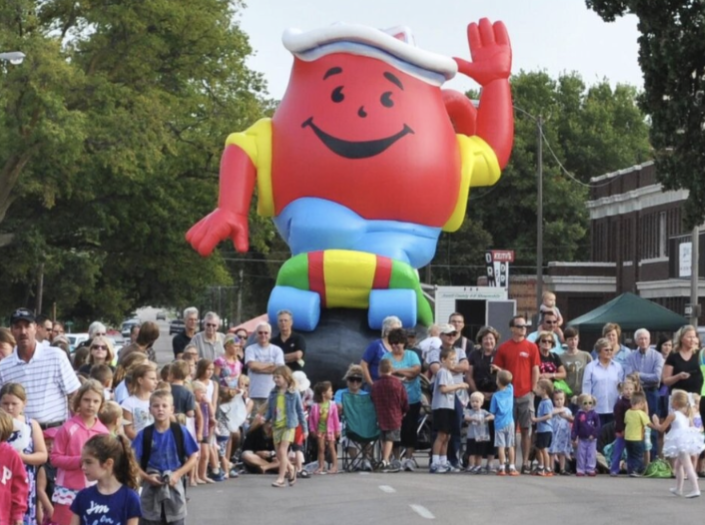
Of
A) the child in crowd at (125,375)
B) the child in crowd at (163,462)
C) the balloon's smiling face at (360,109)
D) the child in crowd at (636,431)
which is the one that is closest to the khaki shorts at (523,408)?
the child in crowd at (636,431)

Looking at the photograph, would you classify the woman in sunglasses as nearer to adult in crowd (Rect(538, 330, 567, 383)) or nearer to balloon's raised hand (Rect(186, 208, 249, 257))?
adult in crowd (Rect(538, 330, 567, 383))

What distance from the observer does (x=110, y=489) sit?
26.4 ft

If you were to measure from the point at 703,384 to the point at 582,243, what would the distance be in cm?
5880

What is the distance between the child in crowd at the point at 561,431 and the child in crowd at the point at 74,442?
8.96 m

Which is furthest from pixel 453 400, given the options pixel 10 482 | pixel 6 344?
pixel 10 482

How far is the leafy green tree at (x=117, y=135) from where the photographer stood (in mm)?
34125

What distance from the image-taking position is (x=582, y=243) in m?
77.1

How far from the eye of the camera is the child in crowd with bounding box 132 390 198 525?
10.0m

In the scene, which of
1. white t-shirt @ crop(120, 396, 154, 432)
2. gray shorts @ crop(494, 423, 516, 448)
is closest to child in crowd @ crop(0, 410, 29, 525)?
white t-shirt @ crop(120, 396, 154, 432)

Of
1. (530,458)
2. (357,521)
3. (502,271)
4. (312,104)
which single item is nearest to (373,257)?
(312,104)

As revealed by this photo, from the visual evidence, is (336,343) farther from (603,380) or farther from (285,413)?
(285,413)

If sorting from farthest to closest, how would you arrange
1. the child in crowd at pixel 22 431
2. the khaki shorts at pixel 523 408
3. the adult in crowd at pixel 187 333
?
the khaki shorts at pixel 523 408
the adult in crowd at pixel 187 333
the child in crowd at pixel 22 431

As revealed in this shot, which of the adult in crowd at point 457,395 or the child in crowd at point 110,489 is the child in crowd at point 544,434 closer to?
the adult in crowd at point 457,395

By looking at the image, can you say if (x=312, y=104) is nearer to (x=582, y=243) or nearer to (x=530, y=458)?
(x=530, y=458)
